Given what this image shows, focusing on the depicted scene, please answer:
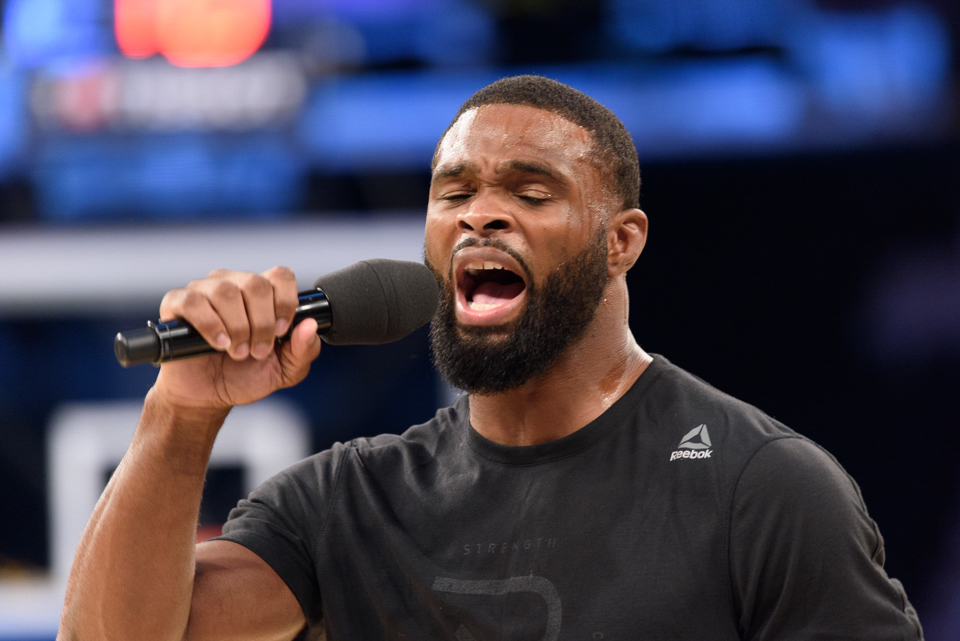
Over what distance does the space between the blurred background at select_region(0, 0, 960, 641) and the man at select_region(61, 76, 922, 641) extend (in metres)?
1.73

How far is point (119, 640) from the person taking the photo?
162 centimetres

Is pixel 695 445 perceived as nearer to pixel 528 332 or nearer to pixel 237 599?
pixel 528 332

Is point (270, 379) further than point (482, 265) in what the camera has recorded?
No

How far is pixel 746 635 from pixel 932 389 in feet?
7.38

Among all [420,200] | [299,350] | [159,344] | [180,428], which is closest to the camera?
[159,344]

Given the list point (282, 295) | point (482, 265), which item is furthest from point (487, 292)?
point (282, 295)

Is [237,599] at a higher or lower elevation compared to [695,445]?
lower

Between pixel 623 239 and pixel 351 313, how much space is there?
2.40 ft

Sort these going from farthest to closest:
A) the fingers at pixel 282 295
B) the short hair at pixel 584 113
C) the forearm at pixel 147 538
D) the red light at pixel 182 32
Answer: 1. the red light at pixel 182 32
2. the short hair at pixel 584 113
3. the forearm at pixel 147 538
4. the fingers at pixel 282 295

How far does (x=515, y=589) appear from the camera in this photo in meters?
1.74

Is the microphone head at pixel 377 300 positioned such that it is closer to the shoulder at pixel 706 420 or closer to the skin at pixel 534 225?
the skin at pixel 534 225

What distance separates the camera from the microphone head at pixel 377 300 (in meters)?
1.44

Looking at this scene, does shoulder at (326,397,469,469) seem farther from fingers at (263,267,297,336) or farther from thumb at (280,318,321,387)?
fingers at (263,267,297,336)

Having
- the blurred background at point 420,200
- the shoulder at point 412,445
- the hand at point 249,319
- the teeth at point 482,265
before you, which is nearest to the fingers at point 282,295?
the hand at point 249,319
